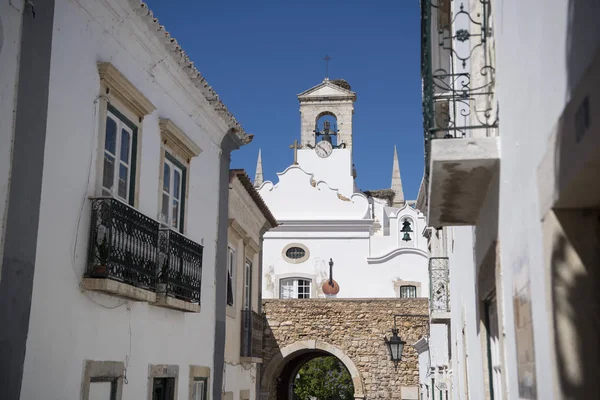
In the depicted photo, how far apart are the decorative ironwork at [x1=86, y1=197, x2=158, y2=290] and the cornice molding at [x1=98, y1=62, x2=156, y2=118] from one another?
1.28m

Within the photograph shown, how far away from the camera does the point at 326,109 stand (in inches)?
1538

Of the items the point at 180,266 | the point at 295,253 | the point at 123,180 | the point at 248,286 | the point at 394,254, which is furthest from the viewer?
the point at 295,253

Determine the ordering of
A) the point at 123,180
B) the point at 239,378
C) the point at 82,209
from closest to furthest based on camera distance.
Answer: the point at 82,209
the point at 123,180
the point at 239,378

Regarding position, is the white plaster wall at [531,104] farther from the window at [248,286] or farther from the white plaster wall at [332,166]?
the white plaster wall at [332,166]

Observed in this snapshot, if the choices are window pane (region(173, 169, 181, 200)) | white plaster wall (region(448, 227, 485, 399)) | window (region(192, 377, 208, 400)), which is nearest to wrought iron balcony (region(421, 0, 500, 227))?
white plaster wall (region(448, 227, 485, 399))

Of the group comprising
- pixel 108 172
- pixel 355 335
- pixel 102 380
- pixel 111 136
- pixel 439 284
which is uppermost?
pixel 111 136

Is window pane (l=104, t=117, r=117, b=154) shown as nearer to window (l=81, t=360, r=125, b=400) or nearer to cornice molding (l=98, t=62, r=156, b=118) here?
cornice molding (l=98, t=62, r=156, b=118)

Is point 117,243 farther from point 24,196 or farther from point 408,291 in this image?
point 408,291

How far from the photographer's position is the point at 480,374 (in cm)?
706

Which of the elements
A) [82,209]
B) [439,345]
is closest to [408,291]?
[439,345]

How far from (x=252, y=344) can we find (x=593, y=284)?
12.7 m

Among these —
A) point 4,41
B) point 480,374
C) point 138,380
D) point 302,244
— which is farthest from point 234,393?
point 302,244

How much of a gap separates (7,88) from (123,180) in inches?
103

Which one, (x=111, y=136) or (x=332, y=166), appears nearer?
(x=111, y=136)
